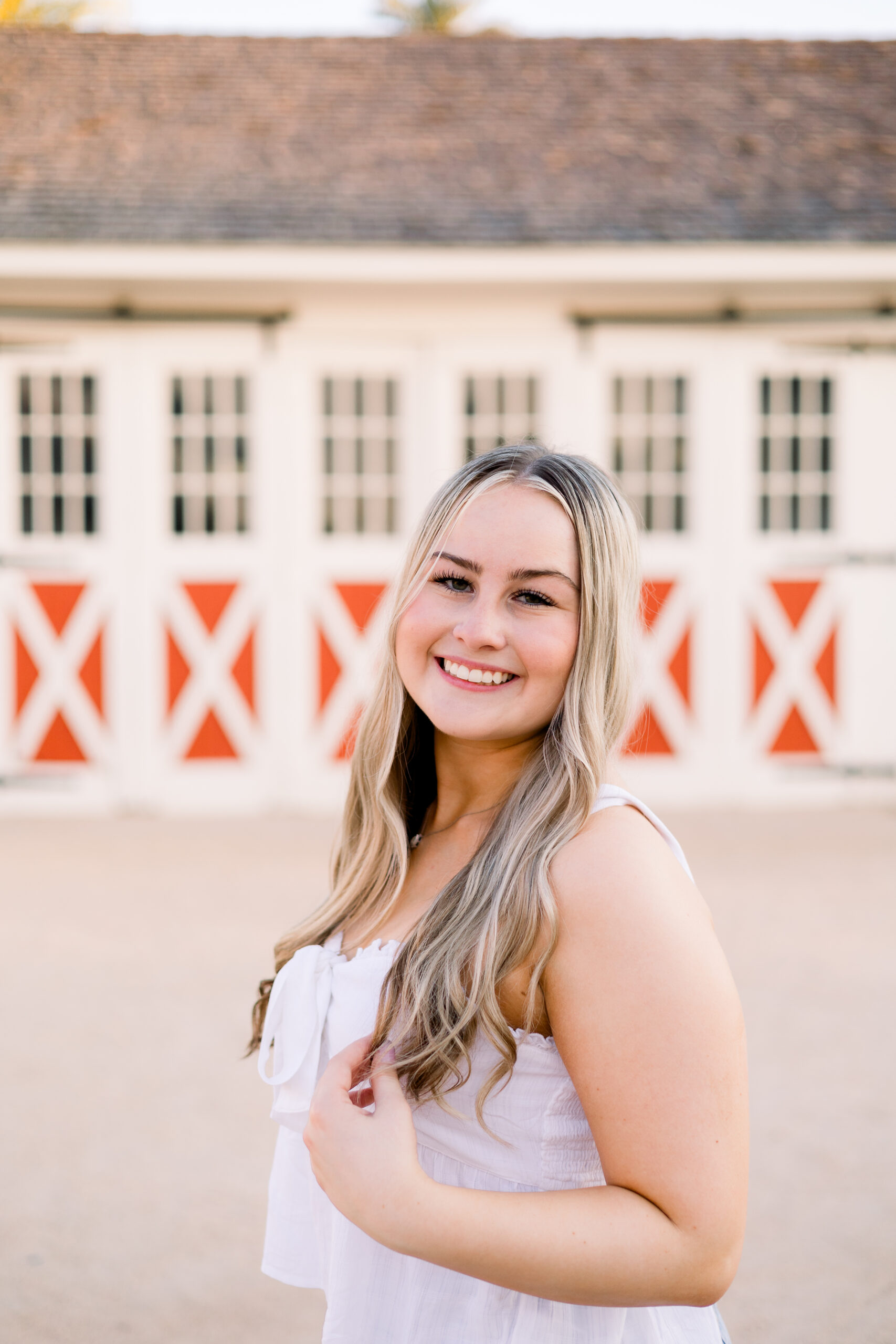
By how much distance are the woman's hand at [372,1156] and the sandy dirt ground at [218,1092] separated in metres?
1.62

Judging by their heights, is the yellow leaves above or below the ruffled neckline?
above

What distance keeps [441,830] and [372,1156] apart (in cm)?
51

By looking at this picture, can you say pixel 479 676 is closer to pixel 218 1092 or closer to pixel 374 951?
pixel 374 951

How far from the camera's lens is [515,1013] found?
1.26 m

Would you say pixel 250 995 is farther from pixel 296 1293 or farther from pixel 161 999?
pixel 296 1293

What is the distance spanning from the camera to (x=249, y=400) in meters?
7.98

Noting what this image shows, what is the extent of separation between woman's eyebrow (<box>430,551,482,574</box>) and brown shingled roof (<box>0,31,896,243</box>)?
6382mm

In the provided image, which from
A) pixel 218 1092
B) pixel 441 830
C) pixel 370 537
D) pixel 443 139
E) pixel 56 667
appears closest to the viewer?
pixel 441 830

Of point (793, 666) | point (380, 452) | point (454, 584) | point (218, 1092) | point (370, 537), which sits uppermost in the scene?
point (380, 452)

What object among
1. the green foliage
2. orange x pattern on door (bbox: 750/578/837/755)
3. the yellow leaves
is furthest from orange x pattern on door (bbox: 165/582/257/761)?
the green foliage

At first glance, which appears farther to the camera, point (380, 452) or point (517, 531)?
point (380, 452)

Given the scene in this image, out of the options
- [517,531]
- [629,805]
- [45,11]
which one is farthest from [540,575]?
[45,11]

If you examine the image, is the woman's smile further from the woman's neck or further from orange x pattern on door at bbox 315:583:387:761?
orange x pattern on door at bbox 315:583:387:761

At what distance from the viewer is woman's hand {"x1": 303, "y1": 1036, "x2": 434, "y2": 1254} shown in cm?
113
